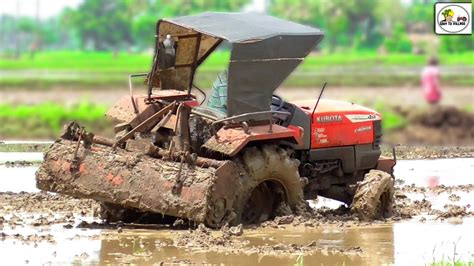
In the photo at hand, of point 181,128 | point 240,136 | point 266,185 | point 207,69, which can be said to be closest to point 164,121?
point 181,128

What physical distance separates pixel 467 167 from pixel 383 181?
6031 mm

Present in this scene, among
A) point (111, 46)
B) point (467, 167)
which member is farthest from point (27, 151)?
point (111, 46)

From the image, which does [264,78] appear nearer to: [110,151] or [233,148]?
[233,148]

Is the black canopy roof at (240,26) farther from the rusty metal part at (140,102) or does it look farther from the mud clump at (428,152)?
the mud clump at (428,152)

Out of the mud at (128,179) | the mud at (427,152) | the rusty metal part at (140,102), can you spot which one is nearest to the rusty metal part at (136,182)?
the mud at (128,179)

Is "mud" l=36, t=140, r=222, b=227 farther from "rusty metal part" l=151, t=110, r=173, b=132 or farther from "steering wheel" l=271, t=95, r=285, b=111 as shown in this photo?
"steering wheel" l=271, t=95, r=285, b=111

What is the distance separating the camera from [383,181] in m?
Answer: 12.9

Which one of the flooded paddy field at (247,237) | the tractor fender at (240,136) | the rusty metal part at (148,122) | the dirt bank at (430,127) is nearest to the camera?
the flooded paddy field at (247,237)

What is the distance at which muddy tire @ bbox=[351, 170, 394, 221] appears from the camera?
12836 mm

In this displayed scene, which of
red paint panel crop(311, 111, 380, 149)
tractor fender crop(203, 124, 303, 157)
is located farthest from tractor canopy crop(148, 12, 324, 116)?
red paint panel crop(311, 111, 380, 149)

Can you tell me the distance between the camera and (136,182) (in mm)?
11859

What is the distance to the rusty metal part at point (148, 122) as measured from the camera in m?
12.5

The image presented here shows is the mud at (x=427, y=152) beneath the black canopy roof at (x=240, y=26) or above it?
beneath

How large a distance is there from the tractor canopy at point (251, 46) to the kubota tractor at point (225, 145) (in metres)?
0.01
